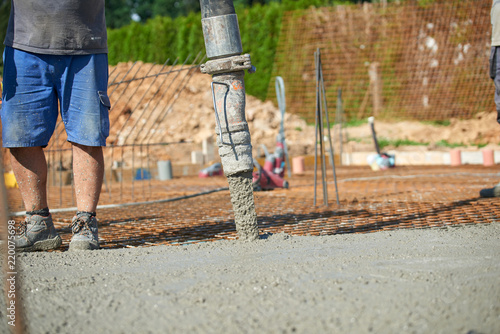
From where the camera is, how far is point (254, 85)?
16812 mm

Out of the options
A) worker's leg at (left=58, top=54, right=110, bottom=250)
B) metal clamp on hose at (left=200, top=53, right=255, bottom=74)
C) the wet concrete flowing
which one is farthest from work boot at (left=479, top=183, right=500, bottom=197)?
worker's leg at (left=58, top=54, right=110, bottom=250)

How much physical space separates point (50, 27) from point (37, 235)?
1015 millimetres

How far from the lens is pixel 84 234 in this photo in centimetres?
250

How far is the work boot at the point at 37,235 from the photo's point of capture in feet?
8.30

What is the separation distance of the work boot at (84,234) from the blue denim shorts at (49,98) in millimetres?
367

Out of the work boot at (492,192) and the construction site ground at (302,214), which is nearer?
the construction site ground at (302,214)

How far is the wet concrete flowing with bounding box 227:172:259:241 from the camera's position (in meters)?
2.48

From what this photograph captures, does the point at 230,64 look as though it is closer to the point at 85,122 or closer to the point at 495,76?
the point at 85,122

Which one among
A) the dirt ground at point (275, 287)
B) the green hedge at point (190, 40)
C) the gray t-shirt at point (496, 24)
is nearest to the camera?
the dirt ground at point (275, 287)

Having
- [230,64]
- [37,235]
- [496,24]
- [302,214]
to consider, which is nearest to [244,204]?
[230,64]

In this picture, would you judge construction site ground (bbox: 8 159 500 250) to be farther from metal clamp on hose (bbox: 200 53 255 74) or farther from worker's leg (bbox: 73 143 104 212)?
metal clamp on hose (bbox: 200 53 255 74)

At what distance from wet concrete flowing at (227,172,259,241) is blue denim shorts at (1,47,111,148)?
68cm

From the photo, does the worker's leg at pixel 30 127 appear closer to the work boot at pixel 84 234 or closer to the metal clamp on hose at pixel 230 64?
the work boot at pixel 84 234

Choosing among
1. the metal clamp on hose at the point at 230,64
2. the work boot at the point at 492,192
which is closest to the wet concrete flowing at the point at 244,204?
the metal clamp on hose at the point at 230,64
